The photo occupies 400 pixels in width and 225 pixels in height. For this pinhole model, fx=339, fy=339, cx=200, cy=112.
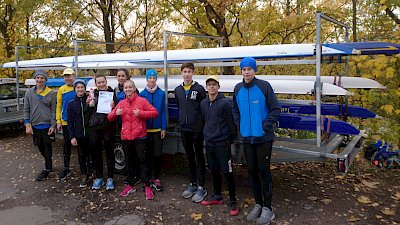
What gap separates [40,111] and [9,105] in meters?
4.21

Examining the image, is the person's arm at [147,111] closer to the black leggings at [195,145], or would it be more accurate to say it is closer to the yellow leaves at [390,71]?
the black leggings at [195,145]

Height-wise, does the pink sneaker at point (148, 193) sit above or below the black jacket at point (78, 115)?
Result: below

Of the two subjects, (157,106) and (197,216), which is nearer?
(197,216)

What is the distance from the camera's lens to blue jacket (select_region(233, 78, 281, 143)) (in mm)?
3840

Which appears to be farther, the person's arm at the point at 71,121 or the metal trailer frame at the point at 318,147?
the person's arm at the point at 71,121

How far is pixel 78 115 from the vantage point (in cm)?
517

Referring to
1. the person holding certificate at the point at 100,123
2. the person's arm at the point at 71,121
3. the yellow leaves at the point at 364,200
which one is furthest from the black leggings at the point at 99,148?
the yellow leaves at the point at 364,200

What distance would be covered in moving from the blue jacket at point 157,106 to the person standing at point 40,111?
1.79 metres

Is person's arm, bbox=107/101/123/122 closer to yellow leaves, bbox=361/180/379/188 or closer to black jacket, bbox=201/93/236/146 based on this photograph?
black jacket, bbox=201/93/236/146

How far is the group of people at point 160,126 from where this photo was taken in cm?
395

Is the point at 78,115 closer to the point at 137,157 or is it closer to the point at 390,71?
the point at 137,157

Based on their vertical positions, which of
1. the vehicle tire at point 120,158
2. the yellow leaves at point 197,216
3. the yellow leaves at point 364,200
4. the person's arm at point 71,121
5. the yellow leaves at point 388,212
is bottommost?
the yellow leaves at point 388,212

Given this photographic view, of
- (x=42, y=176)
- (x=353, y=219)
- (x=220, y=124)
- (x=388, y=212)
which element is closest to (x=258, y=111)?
(x=220, y=124)

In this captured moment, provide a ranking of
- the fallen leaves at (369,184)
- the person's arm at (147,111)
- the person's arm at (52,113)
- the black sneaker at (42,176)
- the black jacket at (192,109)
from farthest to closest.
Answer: the black sneaker at (42,176) < the person's arm at (52,113) < the fallen leaves at (369,184) < the person's arm at (147,111) < the black jacket at (192,109)
